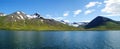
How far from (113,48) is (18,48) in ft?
135

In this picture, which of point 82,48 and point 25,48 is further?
point 82,48

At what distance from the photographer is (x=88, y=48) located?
8088cm

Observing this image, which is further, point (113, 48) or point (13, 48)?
point (113, 48)

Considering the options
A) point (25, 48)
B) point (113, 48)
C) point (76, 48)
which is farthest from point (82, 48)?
point (25, 48)

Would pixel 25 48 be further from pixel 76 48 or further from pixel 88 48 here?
pixel 88 48

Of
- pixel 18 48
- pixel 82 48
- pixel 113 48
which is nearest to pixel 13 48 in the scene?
pixel 18 48

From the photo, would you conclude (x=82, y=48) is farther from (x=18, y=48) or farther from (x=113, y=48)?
(x=18, y=48)

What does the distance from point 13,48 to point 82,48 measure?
29464 mm

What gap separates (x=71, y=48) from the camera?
79625mm

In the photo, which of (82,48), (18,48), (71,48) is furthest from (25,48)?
(82,48)

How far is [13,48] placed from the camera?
241 feet

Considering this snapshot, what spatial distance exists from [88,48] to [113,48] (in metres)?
11.1

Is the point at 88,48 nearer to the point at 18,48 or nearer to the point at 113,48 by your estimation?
the point at 113,48

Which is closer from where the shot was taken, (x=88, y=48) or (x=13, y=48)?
(x=13, y=48)
